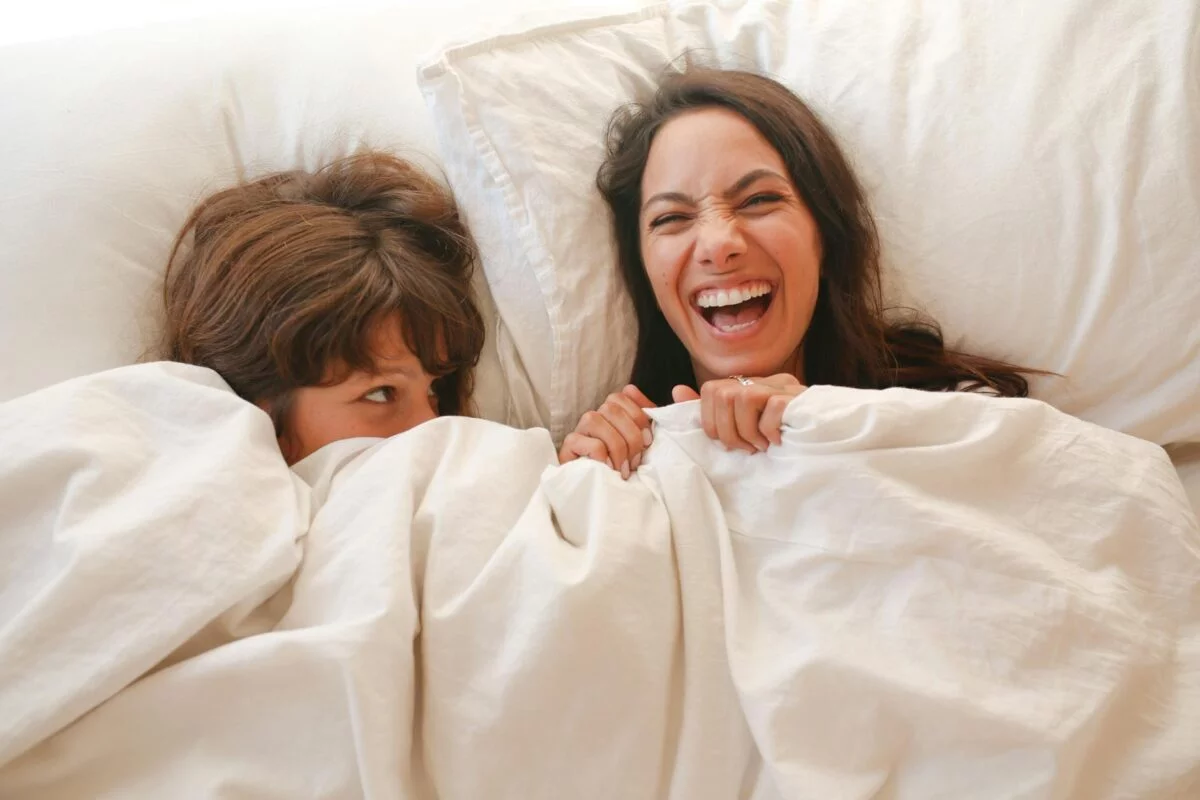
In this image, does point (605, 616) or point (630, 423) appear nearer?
point (605, 616)

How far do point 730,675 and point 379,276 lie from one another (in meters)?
0.54

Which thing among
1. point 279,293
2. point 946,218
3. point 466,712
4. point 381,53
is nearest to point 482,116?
point 381,53

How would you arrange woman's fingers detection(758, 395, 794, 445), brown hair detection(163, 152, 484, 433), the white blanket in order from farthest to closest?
brown hair detection(163, 152, 484, 433) → woman's fingers detection(758, 395, 794, 445) → the white blanket

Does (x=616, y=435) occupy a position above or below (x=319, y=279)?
below

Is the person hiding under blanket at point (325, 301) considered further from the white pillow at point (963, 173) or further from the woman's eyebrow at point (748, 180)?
the woman's eyebrow at point (748, 180)

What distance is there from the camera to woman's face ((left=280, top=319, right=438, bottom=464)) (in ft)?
3.29

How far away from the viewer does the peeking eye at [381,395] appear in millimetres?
1020

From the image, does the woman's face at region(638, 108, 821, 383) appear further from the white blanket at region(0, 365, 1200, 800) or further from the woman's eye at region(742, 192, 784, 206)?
the white blanket at region(0, 365, 1200, 800)

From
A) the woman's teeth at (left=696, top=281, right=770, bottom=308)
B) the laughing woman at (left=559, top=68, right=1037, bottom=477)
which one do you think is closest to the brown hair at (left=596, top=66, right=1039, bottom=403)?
the laughing woman at (left=559, top=68, right=1037, bottom=477)

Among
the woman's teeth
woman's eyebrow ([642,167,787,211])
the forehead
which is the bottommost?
the woman's teeth

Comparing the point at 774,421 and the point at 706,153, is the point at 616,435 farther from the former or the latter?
the point at 706,153

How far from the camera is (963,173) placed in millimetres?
1054

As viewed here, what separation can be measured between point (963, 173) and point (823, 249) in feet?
0.56

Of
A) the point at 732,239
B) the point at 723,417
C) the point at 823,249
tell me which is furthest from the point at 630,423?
the point at 823,249
